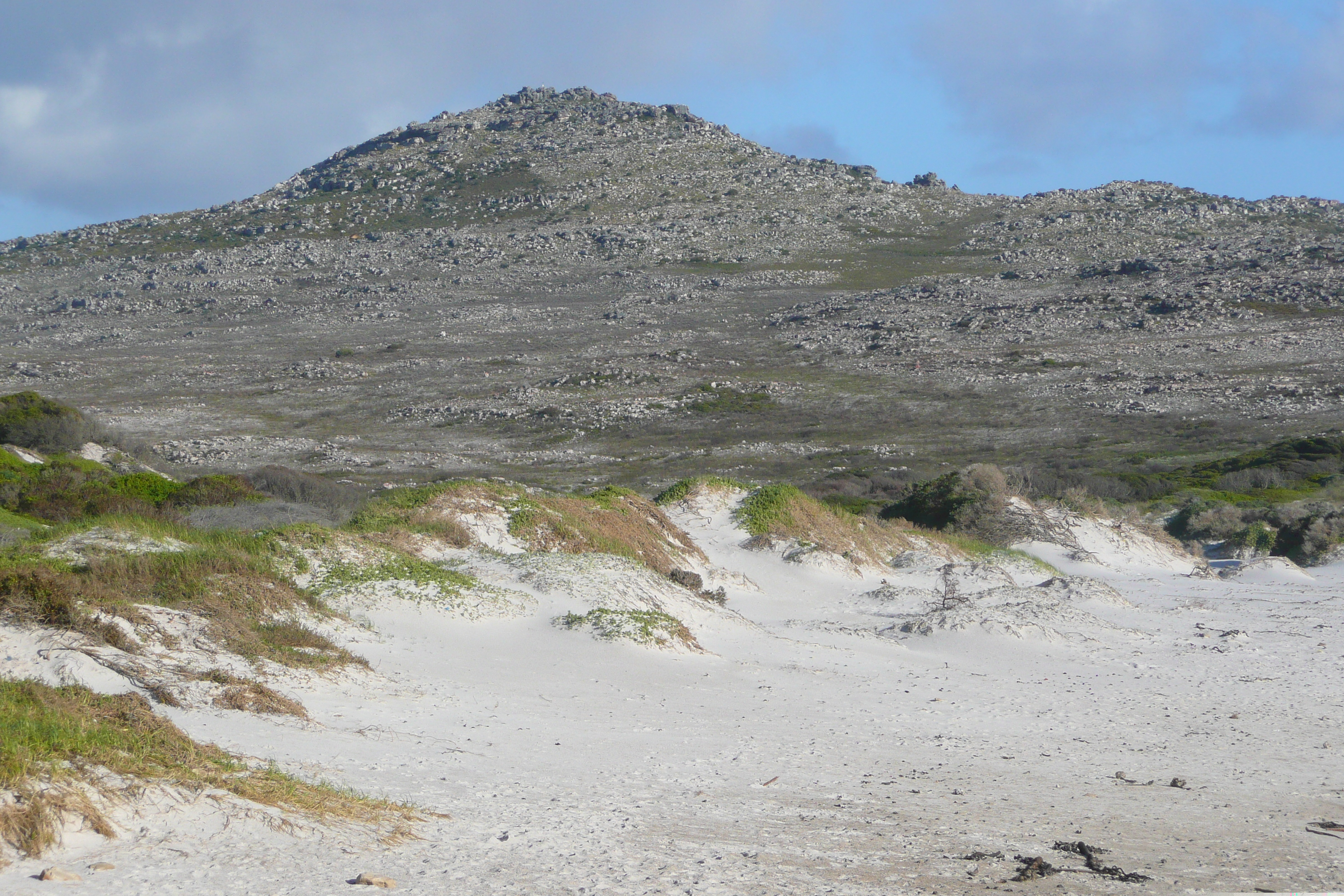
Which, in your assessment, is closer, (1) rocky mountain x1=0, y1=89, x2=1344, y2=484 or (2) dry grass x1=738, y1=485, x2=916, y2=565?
(2) dry grass x1=738, y1=485, x2=916, y2=565

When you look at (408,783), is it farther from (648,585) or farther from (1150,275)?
(1150,275)

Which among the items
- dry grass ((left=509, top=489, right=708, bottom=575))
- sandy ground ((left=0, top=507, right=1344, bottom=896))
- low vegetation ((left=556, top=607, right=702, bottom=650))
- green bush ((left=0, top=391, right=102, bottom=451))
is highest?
green bush ((left=0, top=391, right=102, bottom=451))

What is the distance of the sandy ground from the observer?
5.93m

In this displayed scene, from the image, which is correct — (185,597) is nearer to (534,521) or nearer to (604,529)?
(534,521)

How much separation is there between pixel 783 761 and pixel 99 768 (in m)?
5.38

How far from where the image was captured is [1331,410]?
55406 mm

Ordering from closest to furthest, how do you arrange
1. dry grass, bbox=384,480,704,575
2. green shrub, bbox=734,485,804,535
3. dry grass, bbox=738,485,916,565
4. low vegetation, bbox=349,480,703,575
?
low vegetation, bbox=349,480,703,575 < dry grass, bbox=384,480,704,575 < dry grass, bbox=738,485,916,565 < green shrub, bbox=734,485,804,535

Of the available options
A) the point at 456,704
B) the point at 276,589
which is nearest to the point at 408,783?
the point at 456,704

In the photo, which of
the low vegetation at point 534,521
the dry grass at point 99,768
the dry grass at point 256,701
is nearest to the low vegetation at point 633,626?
the low vegetation at point 534,521

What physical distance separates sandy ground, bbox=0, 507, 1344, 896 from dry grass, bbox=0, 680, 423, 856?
0.61 ft

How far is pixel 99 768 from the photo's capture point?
19.3 feet

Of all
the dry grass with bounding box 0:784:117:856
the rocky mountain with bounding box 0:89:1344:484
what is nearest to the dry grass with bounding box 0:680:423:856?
the dry grass with bounding box 0:784:117:856

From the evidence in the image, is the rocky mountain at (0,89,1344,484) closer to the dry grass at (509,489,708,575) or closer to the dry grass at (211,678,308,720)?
the dry grass at (509,489,708,575)

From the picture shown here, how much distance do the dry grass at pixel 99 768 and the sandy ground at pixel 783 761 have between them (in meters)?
0.18
